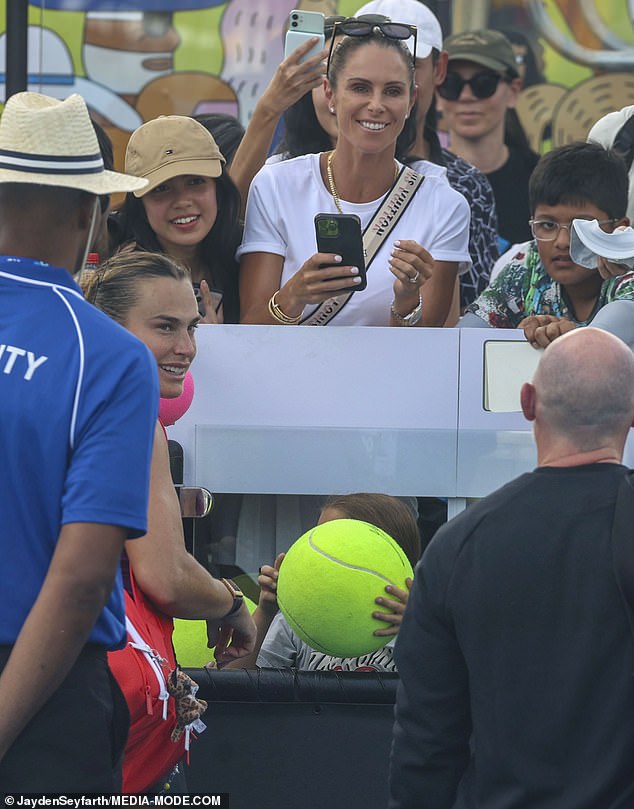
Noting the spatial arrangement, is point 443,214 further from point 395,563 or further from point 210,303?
point 395,563

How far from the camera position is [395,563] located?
3373 millimetres

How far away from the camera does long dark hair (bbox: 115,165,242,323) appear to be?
4.30 m

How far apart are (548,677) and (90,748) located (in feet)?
2.49

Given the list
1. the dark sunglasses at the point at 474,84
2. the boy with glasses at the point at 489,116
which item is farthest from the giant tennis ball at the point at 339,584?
the dark sunglasses at the point at 474,84

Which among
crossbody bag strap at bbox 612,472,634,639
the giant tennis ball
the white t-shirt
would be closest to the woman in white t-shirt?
the white t-shirt

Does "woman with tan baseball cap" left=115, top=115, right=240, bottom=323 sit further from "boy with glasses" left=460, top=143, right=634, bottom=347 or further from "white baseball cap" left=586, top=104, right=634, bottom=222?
"white baseball cap" left=586, top=104, right=634, bottom=222

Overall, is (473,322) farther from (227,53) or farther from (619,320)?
(227,53)

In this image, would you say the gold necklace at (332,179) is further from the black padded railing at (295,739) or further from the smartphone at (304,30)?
the black padded railing at (295,739)

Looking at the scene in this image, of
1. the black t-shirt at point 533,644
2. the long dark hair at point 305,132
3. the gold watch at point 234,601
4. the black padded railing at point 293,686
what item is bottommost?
the black padded railing at point 293,686

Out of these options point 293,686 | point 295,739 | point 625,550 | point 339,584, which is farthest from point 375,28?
point 625,550

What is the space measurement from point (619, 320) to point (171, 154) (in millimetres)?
1482

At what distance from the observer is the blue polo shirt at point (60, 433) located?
6.81 feet

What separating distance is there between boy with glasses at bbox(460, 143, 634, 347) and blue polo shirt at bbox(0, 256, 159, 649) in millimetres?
2150

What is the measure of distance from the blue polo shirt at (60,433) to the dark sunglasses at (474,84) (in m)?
4.07
